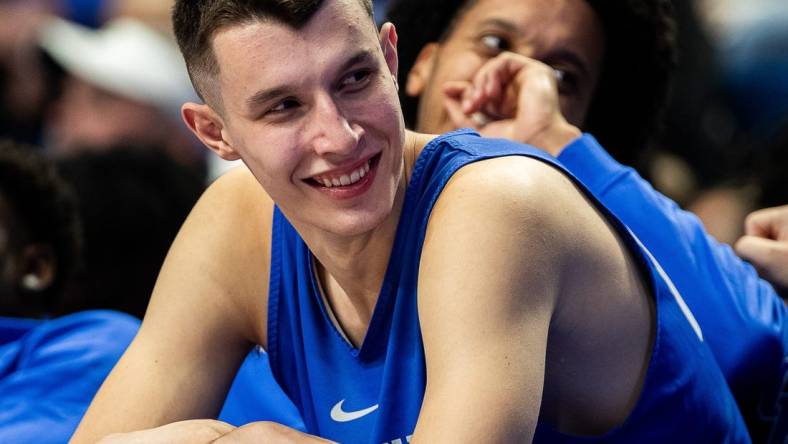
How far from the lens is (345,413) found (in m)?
2.06

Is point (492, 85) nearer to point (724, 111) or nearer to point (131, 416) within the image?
point (131, 416)

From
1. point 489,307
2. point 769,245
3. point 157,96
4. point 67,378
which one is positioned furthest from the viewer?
point 157,96

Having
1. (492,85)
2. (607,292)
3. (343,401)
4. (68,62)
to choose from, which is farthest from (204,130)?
(68,62)

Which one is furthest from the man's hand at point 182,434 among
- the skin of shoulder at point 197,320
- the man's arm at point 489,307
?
the man's arm at point 489,307

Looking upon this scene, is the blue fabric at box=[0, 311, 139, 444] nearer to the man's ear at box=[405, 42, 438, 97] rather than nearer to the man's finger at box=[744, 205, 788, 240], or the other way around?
the man's ear at box=[405, 42, 438, 97]

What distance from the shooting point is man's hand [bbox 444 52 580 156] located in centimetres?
267

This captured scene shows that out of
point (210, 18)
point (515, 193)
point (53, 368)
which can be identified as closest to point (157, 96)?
point (53, 368)

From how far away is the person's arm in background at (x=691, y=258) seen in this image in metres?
2.50

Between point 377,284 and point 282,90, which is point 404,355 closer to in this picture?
point 377,284

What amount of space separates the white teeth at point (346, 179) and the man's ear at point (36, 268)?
1.74 meters

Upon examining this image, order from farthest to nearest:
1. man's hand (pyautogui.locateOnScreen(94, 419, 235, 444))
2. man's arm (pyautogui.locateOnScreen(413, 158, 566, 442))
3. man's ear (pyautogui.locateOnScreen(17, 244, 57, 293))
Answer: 1. man's ear (pyautogui.locateOnScreen(17, 244, 57, 293))
2. man's hand (pyautogui.locateOnScreen(94, 419, 235, 444))
3. man's arm (pyautogui.locateOnScreen(413, 158, 566, 442))

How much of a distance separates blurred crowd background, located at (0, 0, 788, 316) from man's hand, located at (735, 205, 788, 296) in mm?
1321

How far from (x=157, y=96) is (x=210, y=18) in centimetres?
303

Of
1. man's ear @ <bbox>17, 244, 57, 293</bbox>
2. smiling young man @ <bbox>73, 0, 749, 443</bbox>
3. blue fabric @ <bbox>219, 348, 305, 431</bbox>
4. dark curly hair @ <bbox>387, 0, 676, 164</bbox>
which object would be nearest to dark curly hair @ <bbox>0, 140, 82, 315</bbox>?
man's ear @ <bbox>17, 244, 57, 293</bbox>
